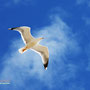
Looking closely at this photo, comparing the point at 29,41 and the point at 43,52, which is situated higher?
the point at 29,41

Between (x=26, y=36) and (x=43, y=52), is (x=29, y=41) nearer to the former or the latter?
(x=26, y=36)

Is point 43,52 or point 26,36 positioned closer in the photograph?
point 26,36

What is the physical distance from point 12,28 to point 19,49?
135 centimetres

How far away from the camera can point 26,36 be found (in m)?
17.4

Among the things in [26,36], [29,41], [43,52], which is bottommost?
[43,52]

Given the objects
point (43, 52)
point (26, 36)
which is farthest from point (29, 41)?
point (43, 52)

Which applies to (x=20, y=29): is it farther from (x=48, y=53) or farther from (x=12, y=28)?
(x=48, y=53)

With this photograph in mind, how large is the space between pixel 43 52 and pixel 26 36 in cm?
164

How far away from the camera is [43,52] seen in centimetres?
1823

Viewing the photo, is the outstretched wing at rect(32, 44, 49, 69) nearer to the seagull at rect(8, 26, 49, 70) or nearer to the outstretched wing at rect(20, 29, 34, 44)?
the seagull at rect(8, 26, 49, 70)

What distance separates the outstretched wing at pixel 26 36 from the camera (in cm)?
1725

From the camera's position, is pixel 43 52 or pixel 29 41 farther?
pixel 43 52

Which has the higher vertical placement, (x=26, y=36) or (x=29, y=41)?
(x=26, y=36)

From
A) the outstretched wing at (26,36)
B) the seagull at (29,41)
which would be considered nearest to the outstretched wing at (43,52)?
the seagull at (29,41)
